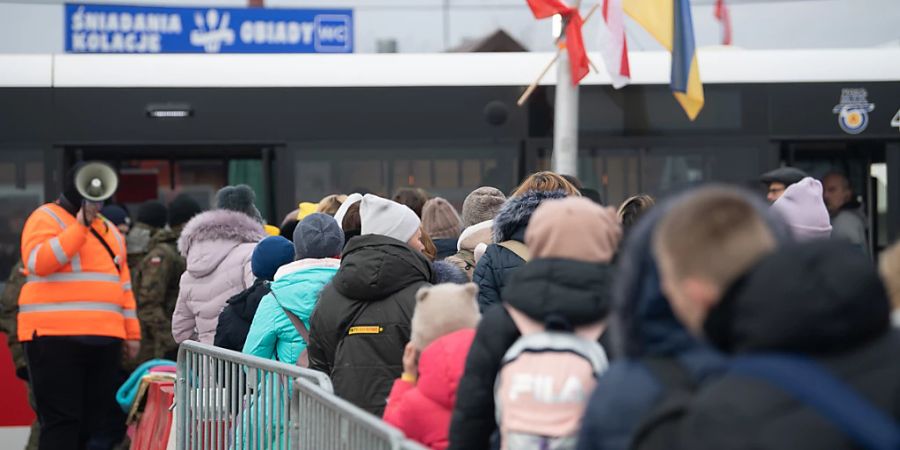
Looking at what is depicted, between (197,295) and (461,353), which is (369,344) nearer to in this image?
(461,353)

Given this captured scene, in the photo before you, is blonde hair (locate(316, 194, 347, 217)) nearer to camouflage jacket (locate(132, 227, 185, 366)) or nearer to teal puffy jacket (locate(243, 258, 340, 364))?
teal puffy jacket (locate(243, 258, 340, 364))

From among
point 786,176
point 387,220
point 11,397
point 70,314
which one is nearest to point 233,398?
point 387,220

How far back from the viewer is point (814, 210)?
6.30 meters

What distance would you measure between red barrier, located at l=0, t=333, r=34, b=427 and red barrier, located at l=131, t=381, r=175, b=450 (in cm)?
262

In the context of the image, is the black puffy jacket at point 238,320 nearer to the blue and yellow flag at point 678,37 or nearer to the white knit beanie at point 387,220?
the white knit beanie at point 387,220

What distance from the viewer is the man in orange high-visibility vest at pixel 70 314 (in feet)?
25.5

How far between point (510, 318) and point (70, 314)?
196 inches

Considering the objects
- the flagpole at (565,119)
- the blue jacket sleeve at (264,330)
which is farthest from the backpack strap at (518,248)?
the flagpole at (565,119)

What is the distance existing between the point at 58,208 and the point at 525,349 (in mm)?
5221

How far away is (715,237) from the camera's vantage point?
7.20ft

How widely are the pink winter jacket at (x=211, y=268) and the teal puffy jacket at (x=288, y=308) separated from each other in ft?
5.44

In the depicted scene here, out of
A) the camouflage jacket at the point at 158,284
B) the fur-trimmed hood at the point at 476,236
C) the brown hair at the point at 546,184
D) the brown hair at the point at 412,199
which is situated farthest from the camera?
the camouflage jacket at the point at 158,284

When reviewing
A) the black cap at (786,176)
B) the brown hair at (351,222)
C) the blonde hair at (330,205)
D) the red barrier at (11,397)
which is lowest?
the red barrier at (11,397)

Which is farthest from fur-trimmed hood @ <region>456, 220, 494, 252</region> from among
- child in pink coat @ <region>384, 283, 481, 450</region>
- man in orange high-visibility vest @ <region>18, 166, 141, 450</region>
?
child in pink coat @ <region>384, 283, 481, 450</region>
